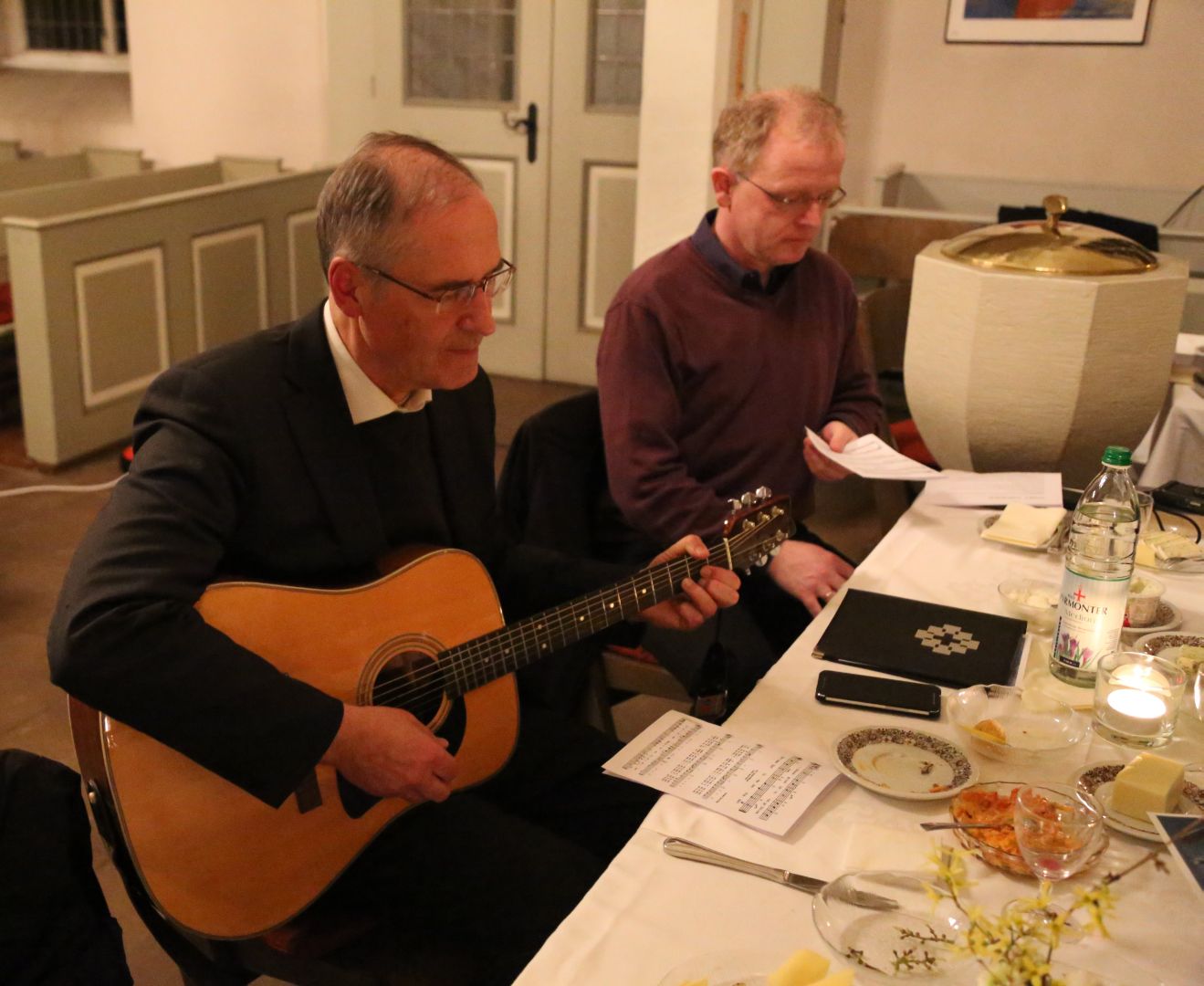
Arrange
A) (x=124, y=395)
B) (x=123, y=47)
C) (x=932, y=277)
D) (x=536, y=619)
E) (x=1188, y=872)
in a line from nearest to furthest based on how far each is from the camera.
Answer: (x=1188, y=872), (x=536, y=619), (x=932, y=277), (x=124, y=395), (x=123, y=47)

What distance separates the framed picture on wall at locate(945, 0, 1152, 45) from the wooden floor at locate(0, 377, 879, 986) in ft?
8.58

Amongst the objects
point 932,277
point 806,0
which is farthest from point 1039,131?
point 932,277

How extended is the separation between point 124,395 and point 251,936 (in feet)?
11.8

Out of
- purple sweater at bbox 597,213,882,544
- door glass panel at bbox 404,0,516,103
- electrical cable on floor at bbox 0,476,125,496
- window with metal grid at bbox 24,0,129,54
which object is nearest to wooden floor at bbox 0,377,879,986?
electrical cable on floor at bbox 0,476,125,496

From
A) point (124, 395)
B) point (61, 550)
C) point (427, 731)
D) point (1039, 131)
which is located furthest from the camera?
point (1039, 131)

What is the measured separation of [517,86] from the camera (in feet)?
18.0

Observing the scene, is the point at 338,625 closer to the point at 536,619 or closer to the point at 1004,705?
the point at 536,619

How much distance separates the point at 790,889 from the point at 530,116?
484 cm

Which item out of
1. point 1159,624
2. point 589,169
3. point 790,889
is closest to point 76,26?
point 589,169

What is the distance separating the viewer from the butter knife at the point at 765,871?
1058mm

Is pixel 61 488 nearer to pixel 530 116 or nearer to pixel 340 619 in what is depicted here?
pixel 530 116

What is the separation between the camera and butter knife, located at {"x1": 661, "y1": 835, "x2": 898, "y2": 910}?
A: 106 cm

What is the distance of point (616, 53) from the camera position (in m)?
5.27

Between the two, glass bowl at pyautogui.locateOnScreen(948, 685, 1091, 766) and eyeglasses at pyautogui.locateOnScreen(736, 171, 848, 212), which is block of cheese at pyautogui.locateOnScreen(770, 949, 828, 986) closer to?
glass bowl at pyautogui.locateOnScreen(948, 685, 1091, 766)
